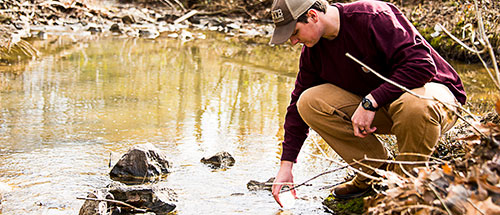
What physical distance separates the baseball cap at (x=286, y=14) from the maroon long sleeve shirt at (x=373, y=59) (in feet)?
0.92

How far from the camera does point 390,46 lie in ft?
8.73

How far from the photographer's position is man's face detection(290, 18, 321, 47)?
8.88 feet

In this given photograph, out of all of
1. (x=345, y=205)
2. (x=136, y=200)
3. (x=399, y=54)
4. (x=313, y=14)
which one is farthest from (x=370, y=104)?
(x=136, y=200)

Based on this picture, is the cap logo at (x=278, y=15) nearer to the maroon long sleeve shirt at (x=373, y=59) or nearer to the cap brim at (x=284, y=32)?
the cap brim at (x=284, y=32)

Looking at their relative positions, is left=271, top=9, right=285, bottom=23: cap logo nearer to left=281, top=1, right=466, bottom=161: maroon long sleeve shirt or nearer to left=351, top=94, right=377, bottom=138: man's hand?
left=281, top=1, right=466, bottom=161: maroon long sleeve shirt

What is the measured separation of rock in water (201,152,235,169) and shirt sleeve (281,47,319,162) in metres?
0.93

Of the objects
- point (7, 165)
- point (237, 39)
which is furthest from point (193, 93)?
point (237, 39)

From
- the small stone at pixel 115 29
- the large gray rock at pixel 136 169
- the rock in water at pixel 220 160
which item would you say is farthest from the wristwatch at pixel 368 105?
the small stone at pixel 115 29

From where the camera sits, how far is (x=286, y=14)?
265cm

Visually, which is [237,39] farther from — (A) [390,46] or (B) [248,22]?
(A) [390,46]

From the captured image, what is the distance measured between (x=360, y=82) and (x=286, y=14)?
0.60m

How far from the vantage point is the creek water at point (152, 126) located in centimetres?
334

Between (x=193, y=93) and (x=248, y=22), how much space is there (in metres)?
10.6

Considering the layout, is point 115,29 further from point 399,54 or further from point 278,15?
point 399,54
